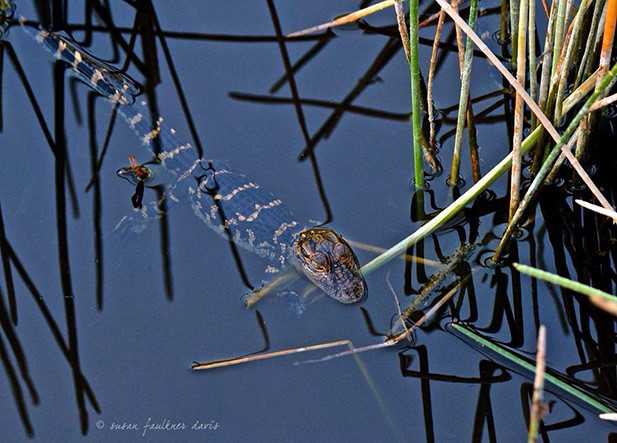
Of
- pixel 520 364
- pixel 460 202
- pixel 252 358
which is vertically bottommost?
pixel 520 364

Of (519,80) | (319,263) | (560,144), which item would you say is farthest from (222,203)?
(560,144)

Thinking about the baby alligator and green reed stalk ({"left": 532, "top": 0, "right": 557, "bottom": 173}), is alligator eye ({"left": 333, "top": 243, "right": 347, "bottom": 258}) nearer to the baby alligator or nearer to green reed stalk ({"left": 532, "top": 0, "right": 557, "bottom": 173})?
the baby alligator

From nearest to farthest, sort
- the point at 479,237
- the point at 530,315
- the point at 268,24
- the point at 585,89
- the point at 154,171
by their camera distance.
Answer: the point at 585,89
the point at 530,315
the point at 479,237
the point at 154,171
the point at 268,24

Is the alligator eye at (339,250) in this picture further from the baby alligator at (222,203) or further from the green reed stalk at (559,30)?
the green reed stalk at (559,30)

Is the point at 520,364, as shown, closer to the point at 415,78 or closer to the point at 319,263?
the point at 319,263

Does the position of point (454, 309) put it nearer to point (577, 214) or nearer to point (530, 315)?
point (530, 315)

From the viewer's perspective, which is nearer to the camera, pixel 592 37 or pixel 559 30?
pixel 559 30

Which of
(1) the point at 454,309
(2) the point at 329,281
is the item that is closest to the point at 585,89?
(1) the point at 454,309

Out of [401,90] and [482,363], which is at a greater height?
[401,90]
